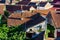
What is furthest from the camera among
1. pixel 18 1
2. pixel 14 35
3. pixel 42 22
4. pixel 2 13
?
pixel 18 1

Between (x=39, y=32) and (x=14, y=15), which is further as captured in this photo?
(x=14, y=15)

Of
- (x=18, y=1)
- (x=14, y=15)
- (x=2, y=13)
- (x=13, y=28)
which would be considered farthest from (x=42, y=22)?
(x=18, y=1)

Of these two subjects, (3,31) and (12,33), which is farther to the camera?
(3,31)

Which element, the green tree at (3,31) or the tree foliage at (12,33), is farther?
the green tree at (3,31)

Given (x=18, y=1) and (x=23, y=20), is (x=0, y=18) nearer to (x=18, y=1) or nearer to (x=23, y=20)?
(x=23, y=20)

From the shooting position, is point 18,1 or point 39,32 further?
point 18,1

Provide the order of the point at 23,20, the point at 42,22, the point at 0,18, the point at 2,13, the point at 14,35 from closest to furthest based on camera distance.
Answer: the point at 14,35 < the point at 42,22 < the point at 23,20 < the point at 0,18 < the point at 2,13

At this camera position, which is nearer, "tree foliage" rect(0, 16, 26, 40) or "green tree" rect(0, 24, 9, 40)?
"tree foliage" rect(0, 16, 26, 40)

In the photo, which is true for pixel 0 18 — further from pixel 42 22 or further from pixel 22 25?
pixel 42 22

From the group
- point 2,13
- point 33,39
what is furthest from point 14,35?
point 2,13

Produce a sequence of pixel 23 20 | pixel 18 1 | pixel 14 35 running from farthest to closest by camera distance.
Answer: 1. pixel 18 1
2. pixel 23 20
3. pixel 14 35
